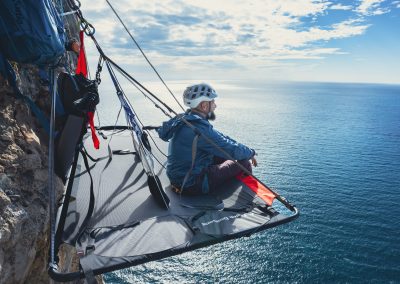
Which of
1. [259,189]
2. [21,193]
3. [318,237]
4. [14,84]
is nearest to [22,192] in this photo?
[21,193]

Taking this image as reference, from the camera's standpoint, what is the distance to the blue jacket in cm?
672

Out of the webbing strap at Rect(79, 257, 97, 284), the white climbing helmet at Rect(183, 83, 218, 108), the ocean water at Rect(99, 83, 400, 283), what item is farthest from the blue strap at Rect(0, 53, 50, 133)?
the ocean water at Rect(99, 83, 400, 283)

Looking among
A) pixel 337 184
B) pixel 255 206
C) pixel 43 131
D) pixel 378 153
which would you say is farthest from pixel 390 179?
pixel 43 131

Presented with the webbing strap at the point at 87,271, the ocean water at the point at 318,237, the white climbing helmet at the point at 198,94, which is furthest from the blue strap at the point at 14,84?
the ocean water at the point at 318,237

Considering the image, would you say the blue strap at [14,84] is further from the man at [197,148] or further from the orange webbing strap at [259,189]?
the orange webbing strap at [259,189]

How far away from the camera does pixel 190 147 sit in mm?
6941

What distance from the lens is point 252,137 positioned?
212 feet

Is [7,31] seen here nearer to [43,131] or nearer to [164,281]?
[43,131]

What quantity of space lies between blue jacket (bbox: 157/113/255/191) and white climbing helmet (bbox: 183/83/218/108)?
16.8 inches

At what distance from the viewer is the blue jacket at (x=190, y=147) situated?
6719mm

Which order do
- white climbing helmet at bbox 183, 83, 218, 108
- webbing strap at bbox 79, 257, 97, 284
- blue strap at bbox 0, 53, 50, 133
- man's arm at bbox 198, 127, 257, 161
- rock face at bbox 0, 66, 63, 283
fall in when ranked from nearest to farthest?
1. webbing strap at bbox 79, 257, 97, 284
2. rock face at bbox 0, 66, 63, 283
3. blue strap at bbox 0, 53, 50, 133
4. man's arm at bbox 198, 127, 257, 161
5. white climbing helmet at bbox 183, 83, 218, 108

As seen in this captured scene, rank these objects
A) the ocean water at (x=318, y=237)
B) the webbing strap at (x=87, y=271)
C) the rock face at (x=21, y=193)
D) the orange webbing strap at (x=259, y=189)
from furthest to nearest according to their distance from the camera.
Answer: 1. the ocean water at (x=318, y=237)
2. the orange webbing strap at (x=259, y=189)
3. the rock face at (x=21, y=193)
4. the webbing strap at (x=87, y=271)

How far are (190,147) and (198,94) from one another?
4.53 feet

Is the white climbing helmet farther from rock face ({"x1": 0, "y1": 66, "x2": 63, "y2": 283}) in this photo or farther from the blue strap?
rock face ({"x1": 0, "y1": 66, "x2": 63, "y2": 283})
